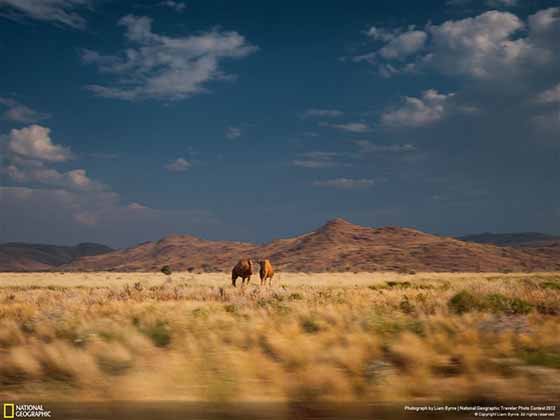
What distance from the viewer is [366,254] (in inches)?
5458

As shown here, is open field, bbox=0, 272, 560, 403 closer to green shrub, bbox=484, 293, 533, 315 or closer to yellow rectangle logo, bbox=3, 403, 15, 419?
green shrub, bbox=484, 293, 533, 315

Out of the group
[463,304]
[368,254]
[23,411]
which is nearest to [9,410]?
[23,411]

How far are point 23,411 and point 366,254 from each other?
137 meters

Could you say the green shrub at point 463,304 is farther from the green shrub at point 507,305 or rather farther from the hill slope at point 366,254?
the hill slope at point 366,254

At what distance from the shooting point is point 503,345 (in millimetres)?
9203

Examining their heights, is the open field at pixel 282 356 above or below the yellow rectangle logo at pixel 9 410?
below

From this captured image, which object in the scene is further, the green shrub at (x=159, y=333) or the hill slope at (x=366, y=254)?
the hill slope at (x=366, y=254)

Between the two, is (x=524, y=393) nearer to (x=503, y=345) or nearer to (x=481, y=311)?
(x=503, y=345)

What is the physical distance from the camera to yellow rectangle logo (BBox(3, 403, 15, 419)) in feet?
17.8

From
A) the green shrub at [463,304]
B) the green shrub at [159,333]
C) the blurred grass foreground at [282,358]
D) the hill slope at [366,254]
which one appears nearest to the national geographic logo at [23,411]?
the blurred grass foreground at [282,358]

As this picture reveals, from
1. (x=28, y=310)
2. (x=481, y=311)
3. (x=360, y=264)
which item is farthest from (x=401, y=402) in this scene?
(x=360, y=264)

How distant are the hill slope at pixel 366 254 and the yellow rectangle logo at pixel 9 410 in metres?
112

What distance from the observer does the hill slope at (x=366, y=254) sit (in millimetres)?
122000

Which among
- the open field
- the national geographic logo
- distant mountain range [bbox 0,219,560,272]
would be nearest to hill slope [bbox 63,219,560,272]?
distant mountain range [bbox 0,219,560,272]
